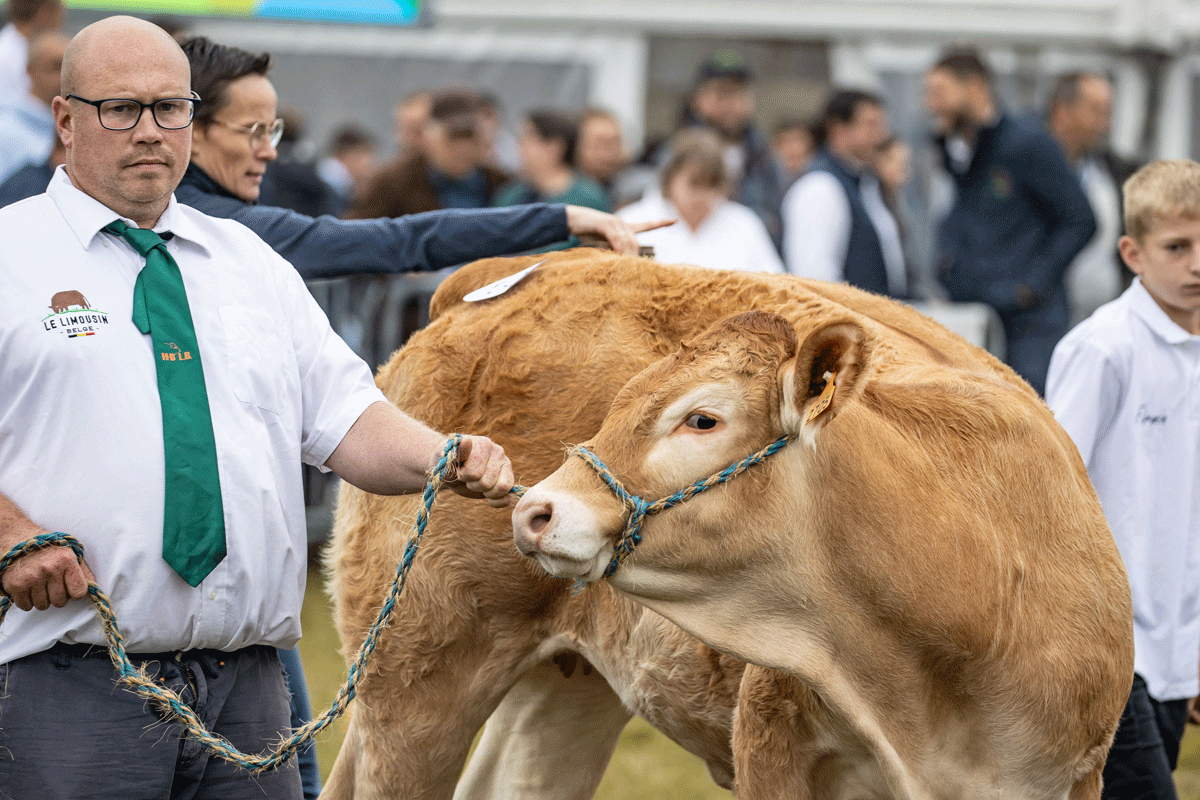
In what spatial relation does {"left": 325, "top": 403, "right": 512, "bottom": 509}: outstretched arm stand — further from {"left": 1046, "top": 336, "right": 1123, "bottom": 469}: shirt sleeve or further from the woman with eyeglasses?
{"left": 1046, "top": 336, "right": 1123, "bottom": 469}: shirt sleeve

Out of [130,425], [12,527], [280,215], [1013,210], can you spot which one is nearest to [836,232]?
[1013,210]

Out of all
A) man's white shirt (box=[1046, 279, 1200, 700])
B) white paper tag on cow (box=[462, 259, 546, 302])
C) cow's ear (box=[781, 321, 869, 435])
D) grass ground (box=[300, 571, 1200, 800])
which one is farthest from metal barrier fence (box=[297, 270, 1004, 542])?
cow's ear (box=[781, 321, 869, 435])

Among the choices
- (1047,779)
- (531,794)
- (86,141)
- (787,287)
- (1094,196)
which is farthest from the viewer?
(1094,196)

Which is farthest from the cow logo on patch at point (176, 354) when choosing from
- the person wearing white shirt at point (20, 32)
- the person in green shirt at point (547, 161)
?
the person in green shirt at point (547, 161)

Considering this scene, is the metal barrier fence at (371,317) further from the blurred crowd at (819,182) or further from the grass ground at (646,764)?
the grass ground at (646,764)

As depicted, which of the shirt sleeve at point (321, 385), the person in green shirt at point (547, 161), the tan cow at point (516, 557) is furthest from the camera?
the person in green shirt at point (547, 161)

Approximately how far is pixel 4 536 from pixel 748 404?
1426 millimetres

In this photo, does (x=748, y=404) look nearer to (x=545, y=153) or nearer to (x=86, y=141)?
(x=86, y=141)

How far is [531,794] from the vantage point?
15.0ft

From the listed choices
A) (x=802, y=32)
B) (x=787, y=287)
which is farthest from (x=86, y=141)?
(x=802, y=32)

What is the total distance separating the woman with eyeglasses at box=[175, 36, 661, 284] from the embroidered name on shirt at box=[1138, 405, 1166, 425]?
1668 mm

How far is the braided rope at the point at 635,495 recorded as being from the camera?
287cm

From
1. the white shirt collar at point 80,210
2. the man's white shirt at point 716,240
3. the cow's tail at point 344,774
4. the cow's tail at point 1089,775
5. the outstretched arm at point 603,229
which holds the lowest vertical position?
the cow's tail at point 344,774

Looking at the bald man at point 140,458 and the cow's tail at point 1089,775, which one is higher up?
the bald man at point 140,458
